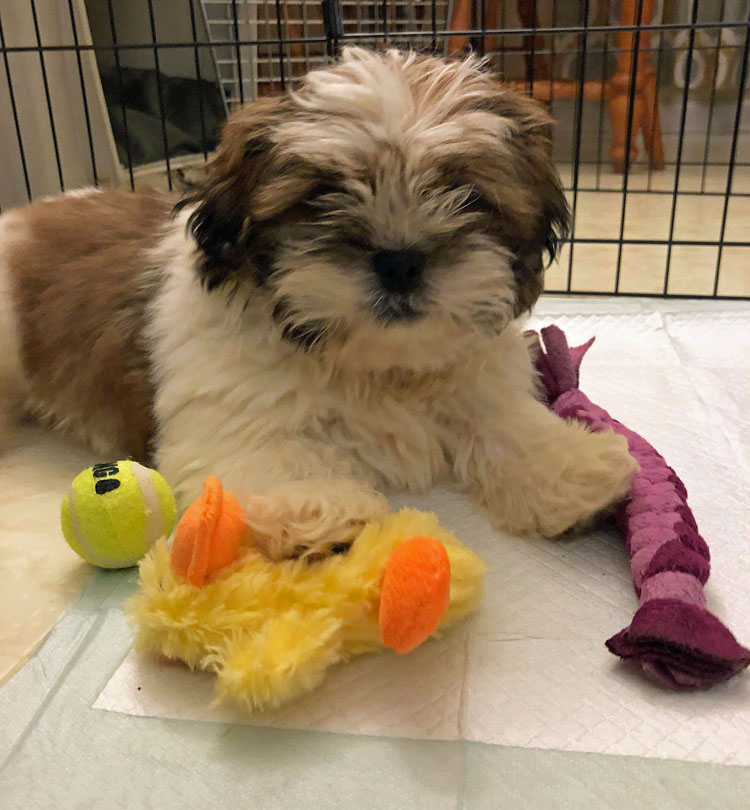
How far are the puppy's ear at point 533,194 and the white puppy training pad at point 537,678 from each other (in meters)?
0.41

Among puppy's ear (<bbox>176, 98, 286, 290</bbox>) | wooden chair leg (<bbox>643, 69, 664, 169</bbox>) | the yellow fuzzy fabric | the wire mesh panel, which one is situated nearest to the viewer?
the yellow fuzzy fabric

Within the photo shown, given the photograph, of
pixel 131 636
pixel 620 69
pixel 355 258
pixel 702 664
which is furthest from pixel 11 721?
pixel 620 69

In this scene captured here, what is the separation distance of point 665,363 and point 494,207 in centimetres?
106

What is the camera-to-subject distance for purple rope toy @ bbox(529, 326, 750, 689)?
1.01 m

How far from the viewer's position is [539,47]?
5395mm

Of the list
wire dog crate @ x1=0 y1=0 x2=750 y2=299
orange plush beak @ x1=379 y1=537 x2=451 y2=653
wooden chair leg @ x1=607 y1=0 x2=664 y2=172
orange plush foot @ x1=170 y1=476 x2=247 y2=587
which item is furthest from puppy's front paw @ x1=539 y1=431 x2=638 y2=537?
wooden chair leg @ x1=607 y1=0 x2=664 y2=172

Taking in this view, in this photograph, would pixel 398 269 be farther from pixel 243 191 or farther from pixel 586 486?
pixel 586 486

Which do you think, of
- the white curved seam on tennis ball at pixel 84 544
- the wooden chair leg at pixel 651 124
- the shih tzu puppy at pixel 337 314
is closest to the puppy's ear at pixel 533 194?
the shih tzu puppy at pixel 337 314

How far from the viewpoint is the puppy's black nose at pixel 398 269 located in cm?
115

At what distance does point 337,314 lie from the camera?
3.94ft

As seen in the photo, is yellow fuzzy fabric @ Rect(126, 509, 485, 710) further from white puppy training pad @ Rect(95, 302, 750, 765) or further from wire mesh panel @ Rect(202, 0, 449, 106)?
wire mesh panel @ Rect(202, 0, 449, 106)

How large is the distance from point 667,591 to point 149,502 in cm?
73

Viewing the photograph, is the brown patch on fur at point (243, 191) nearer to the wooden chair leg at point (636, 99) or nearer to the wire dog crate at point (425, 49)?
the wire dog crate at point (425, 49)

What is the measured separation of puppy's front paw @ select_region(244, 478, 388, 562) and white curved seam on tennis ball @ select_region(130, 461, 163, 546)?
14 cm
